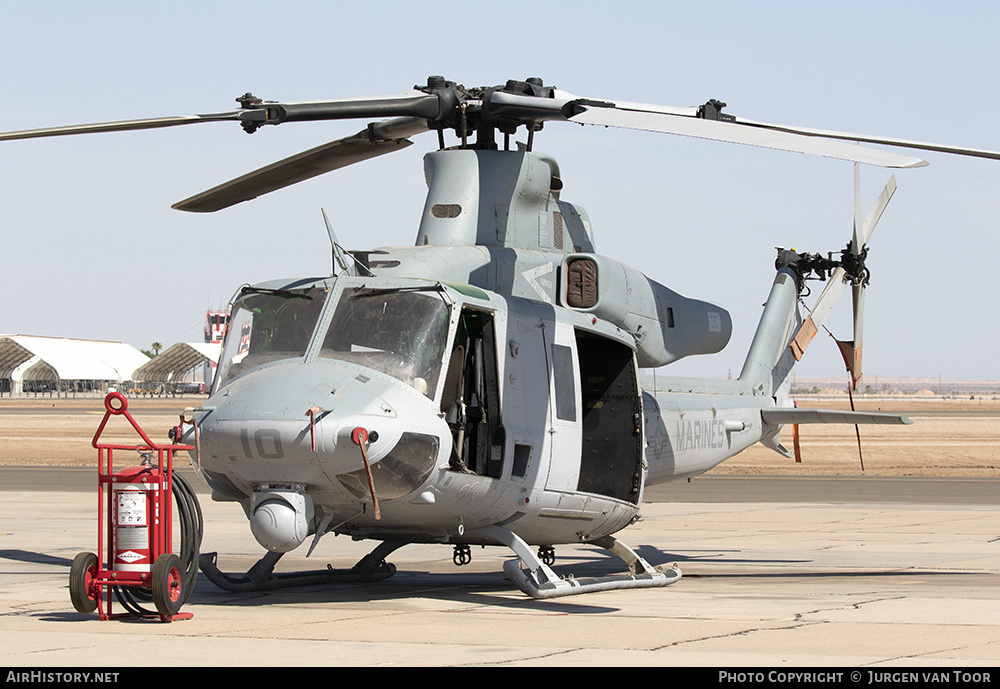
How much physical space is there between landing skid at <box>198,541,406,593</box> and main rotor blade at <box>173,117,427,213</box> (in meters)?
3.41

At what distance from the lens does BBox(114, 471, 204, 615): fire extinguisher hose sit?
28.1 feet

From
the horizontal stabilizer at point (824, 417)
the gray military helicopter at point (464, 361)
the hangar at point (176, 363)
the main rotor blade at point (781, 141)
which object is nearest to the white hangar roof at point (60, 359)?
the hangar at point (176, 363)

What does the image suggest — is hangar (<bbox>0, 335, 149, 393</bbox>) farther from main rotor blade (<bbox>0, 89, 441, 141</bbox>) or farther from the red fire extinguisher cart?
the red fire extinguisher cart

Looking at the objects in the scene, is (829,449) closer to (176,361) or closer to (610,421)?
(610,421)

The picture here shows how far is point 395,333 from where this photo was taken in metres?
9.17

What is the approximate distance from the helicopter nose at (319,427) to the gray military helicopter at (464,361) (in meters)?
0.02

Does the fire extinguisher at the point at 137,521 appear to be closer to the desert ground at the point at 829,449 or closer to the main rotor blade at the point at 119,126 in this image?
the main rotor blade at the point at 119,126

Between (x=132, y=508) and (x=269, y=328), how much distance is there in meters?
1.82

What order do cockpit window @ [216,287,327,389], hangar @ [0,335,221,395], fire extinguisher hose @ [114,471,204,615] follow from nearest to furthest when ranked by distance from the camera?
fire extinguisher hose @ [114,471,204,615] < cockpit window @ [216,287,327,389] < hangar @ [0,335,221,395]

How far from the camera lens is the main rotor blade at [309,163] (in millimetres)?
11406

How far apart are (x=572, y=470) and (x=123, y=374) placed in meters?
131

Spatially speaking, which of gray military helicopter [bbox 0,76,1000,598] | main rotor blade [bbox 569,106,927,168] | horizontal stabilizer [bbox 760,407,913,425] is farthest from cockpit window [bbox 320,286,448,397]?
horizontal stabilizer [bbox 760,407,913,425]
